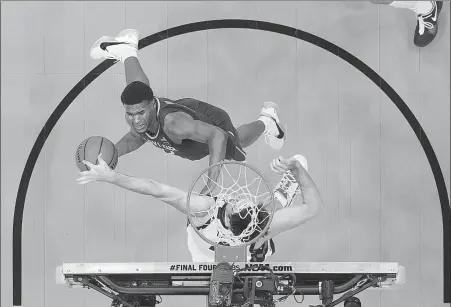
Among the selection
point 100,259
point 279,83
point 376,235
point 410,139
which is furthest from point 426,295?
point 100,259

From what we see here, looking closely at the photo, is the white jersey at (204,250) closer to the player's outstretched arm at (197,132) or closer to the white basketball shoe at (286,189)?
the white basketball shoe at (286,189)

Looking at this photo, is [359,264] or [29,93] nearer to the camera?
[359,264]

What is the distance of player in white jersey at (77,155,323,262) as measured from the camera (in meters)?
5.34

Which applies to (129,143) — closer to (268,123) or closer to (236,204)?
(236,204)

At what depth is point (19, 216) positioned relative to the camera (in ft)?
17.9

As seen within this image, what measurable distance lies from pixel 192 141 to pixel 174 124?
188mm

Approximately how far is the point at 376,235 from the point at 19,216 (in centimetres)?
273

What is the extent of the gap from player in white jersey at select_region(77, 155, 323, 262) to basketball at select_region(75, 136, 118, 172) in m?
0.04

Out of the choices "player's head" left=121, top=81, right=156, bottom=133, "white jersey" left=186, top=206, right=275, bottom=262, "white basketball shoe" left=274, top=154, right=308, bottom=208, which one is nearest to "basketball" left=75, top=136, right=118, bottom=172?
"player's head" left=121, top=81, right=156, bottom=133

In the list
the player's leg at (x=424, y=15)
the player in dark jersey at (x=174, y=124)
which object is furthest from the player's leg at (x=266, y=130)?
the player's leg at (x=424, y=15)

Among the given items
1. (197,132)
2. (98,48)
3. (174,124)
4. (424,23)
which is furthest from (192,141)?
(424,23)

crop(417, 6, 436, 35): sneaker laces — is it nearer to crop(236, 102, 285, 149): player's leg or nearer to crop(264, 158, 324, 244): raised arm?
crop(236, 102, 285, 149): player's leg

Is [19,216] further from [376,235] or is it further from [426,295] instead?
[426,295]

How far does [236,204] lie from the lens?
5215mm
